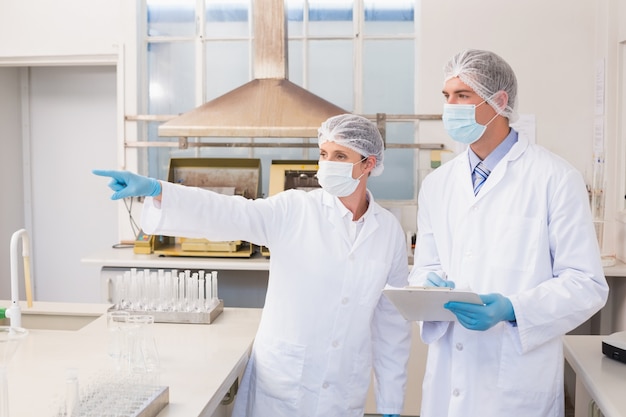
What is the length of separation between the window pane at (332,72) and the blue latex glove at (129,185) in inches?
97.4

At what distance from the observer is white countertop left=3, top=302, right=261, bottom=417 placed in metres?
1.52

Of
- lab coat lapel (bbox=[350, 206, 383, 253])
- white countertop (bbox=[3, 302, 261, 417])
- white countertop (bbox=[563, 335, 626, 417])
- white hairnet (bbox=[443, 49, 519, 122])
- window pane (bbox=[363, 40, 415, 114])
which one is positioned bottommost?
white countertop (bbox=[563, 335, 626, 417])

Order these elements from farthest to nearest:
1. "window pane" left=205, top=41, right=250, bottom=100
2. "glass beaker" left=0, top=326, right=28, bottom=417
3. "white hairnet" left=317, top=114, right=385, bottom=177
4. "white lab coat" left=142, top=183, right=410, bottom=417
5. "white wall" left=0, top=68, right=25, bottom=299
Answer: "white wall" left=0, top=68, right=25, bottom=299
"window pane" left=205, top=41, right=250, bottom=100
"white hairnet" left=317, top=114, right=385, bottom=177
"white lab coat" left=142, top=183, right=410, bottom=417
"glass beaker" left=0, top=326, right=28, bottom=417

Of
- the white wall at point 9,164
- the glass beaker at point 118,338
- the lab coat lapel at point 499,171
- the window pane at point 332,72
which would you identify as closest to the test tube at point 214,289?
the glass beaker at point 118,338

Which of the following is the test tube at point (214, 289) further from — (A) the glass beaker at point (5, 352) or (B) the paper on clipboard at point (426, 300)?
(A) the glass beaker at point (5, 352)

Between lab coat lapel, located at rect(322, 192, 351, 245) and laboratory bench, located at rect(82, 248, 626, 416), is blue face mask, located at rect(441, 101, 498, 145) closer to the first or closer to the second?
lab coat lapel, located at rect(322, 192, 351, 245)

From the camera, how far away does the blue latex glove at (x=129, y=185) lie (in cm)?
163

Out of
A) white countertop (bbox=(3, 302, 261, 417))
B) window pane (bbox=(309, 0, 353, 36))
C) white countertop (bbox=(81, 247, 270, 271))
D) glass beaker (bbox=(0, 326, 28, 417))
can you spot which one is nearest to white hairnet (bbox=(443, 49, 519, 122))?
white countertop (bbox=(3, 302, 261, 417))

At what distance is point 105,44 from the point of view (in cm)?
405

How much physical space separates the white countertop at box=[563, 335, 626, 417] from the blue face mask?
0.72 meters

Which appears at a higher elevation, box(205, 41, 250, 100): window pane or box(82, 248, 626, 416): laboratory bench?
box(205, 41, 250, 100): window pane

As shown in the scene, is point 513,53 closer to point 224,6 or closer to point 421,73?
point 421,73

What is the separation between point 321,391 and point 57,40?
319cm

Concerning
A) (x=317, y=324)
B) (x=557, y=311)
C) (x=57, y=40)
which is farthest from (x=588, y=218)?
(x=57, y=40)
